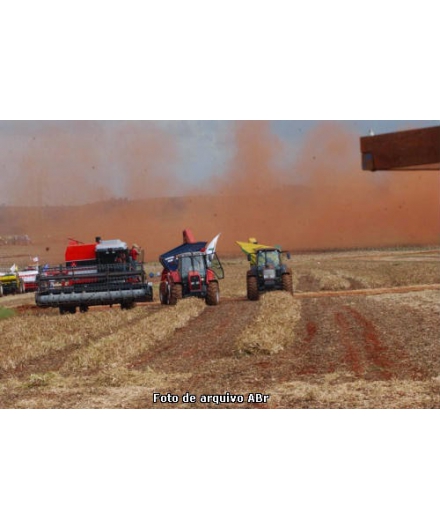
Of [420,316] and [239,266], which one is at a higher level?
[239,266]

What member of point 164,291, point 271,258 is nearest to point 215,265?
point 164,291

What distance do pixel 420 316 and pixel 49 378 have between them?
29.8 ft

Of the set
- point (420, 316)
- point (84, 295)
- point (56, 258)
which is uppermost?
point (56, 258)

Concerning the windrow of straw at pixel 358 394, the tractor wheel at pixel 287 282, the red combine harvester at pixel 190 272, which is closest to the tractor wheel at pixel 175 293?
the red combine harvester at pixel 190 272

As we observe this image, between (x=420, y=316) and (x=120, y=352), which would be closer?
(x=120, y=352)

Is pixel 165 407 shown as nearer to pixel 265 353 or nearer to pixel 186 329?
pixel 265 353

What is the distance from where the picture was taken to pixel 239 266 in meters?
12.5

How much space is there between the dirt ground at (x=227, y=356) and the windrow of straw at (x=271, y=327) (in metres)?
0.05

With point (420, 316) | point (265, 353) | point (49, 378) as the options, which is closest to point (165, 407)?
point (49, 378)

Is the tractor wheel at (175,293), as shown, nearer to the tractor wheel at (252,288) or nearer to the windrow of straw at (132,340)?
the windrow of straw at (132,340)

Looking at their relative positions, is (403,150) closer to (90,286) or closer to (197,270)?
(197,270)

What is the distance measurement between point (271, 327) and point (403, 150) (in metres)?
9.97

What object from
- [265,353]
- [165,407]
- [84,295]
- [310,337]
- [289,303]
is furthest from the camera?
[289,303]

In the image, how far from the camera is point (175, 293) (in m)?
13.5
